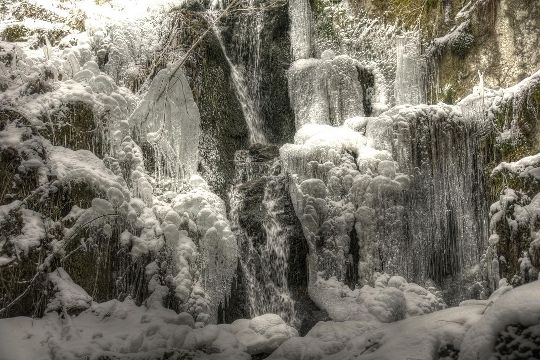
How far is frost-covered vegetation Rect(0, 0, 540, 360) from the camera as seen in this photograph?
461cm

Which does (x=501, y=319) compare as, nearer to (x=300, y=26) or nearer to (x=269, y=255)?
(x=269, y=255)

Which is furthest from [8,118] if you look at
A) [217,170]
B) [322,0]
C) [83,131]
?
[322,0]

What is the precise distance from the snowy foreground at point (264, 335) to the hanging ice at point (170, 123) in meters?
1.79

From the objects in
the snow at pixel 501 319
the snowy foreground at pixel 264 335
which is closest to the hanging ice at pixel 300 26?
the snowy foreground at pixel 264 335

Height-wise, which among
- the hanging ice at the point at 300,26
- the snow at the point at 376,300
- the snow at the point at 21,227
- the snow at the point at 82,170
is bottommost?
the snow at the point at 376,300

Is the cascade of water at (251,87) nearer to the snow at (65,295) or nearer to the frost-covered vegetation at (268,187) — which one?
the frost-covered vegetation at (268,187)

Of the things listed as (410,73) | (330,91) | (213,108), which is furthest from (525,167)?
(213,108)

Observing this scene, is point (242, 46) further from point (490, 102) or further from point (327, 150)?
point (490, 102)

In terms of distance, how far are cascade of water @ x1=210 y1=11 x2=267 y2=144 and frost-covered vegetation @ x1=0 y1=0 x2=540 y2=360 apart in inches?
1.9

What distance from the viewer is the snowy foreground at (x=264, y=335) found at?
3.08 m

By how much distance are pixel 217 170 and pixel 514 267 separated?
13.0 ft

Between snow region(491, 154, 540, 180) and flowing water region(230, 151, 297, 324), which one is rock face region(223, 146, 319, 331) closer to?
flowing water region(230, 151, 297, 324)

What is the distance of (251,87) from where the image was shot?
9.26 m

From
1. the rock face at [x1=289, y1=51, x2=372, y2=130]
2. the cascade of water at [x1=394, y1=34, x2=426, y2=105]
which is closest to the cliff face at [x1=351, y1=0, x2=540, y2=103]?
the cascade of water at [x1=394, y1=34, x2=426, y2=105]
